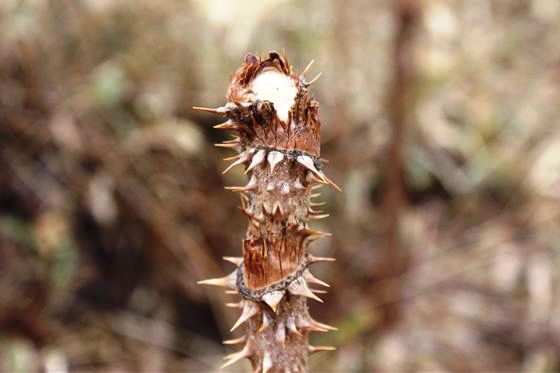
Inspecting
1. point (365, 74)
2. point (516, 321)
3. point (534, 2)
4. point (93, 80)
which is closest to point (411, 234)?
point (516, 321)

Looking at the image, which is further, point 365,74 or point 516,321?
point 365,74

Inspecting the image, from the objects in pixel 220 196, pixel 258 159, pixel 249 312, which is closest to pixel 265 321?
pixel 249 312

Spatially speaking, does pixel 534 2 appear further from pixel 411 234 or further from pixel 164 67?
pixel 164 67

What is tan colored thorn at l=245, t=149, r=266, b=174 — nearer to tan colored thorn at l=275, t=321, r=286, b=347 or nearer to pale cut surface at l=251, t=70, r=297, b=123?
pale cut surface at l=251, t=70, r=297, b=123

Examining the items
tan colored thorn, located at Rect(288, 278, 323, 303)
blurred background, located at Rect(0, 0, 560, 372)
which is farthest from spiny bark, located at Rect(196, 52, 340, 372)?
blurred background, located at Rect(0, 0, 560, 372)

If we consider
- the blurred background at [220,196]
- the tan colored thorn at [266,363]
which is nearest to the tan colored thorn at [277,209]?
the tan colored thorn at [266,363]

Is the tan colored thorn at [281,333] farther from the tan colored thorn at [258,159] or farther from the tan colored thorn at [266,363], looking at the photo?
the tan colored thorn at [258,159]
